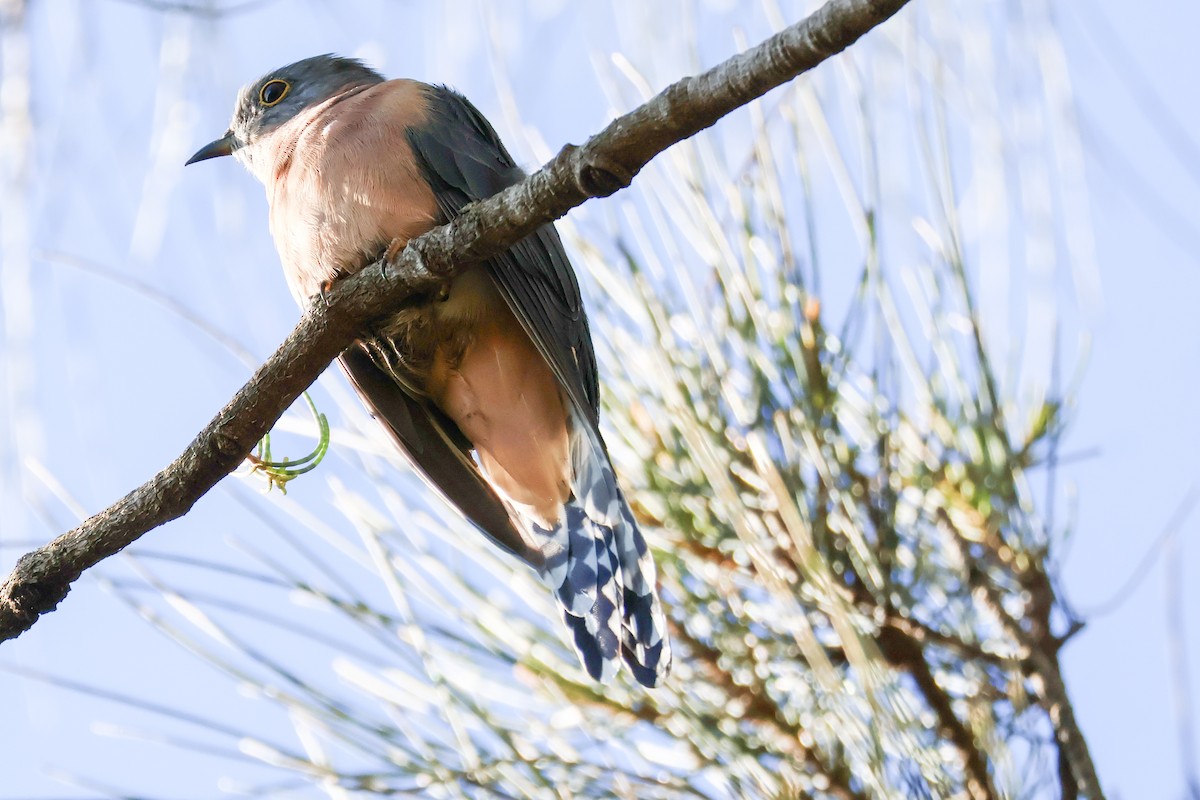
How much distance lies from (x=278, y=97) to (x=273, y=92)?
0.07 ft

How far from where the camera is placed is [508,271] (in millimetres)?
2705

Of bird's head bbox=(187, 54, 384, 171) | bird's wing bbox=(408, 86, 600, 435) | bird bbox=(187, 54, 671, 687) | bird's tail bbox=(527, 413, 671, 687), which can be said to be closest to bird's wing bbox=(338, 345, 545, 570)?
bird bbox=(187, 54, 671, 687)

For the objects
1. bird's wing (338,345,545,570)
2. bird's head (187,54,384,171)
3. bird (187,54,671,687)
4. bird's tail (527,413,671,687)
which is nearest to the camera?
bird's tail (527,413,671,687)

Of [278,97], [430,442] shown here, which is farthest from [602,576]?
[278,97]

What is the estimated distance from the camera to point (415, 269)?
7.01 ft

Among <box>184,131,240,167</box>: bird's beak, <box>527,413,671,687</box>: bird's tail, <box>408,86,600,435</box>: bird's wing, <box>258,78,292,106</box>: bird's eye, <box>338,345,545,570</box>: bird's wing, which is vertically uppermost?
<box>258,78,292,106</box>: bird's eye

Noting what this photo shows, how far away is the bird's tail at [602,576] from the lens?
7.23 feet

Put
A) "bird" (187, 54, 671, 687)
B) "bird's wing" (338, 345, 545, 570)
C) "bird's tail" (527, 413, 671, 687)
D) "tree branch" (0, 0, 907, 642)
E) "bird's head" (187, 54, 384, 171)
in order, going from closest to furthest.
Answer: "tree branch" (0, 0, 907, 642)
"bird's tail" (527, 413, 671, 687)
"bird" (187, 54, 671, 687)
"bird's wing" (338, 345, 545, 570)
"bird's head" (187, 54, 384, 171)

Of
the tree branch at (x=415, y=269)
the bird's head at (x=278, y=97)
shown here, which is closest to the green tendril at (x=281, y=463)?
the tree branch at (x=415, y=269)

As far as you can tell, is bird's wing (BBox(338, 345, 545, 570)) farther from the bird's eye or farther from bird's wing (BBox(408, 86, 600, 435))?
the bird's eye

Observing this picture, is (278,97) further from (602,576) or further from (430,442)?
(602,576)

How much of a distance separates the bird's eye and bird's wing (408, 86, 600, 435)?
864 mm

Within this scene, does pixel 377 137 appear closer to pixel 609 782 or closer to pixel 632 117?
pixel 632 117

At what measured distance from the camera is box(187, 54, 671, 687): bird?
2619 mm
